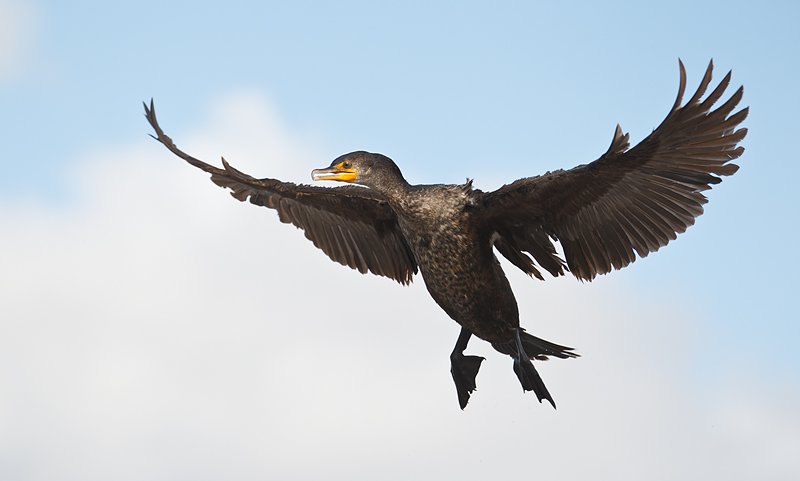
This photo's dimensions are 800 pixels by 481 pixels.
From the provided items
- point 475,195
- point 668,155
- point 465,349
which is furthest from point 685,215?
point 465,349

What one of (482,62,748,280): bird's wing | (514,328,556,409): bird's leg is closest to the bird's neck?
(482,62,748,280): bird's wing

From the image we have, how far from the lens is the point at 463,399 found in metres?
8.48

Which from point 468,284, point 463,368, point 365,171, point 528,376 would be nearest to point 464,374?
point 463,368

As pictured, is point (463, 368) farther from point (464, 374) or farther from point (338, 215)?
point (338, 215)

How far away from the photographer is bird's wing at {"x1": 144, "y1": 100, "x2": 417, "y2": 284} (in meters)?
8.55

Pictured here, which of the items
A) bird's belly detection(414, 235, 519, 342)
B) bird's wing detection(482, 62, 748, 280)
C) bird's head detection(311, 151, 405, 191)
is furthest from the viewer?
bird's head detection(311, 151, 405, 191)

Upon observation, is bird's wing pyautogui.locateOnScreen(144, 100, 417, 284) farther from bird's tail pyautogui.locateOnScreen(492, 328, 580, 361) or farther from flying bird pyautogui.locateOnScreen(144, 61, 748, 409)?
bird's tail pyautogui.locateOnScreen(492, 328, 580, 361)

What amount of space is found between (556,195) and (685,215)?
84 cm

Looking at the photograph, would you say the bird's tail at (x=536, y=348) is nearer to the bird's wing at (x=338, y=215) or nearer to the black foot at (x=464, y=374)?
the black foot at (x=464, y=374)

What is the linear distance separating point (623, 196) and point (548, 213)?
54cm

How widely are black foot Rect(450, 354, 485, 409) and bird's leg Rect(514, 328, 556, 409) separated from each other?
57 cm

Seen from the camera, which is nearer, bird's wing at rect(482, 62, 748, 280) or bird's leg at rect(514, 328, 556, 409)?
bird's wing at rect(482, 62, 748, 280)

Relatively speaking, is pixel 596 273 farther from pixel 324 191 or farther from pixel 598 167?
pixel 324 191

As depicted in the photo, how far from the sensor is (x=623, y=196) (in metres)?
7.47
